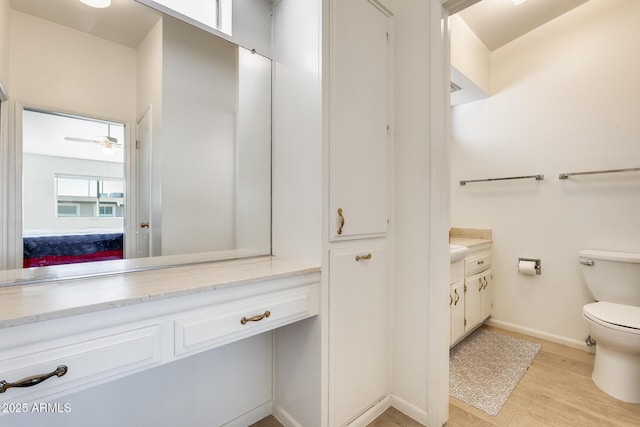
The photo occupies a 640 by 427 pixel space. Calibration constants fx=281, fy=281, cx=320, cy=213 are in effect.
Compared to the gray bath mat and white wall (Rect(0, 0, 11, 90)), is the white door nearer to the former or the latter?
white wall (Rect(0, 0, 11, 90))

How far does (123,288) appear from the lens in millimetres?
888

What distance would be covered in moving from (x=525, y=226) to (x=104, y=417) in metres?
3.01

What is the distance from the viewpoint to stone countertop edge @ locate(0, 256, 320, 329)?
2.28 feet

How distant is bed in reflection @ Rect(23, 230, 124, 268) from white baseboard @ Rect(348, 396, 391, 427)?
53.4 inches

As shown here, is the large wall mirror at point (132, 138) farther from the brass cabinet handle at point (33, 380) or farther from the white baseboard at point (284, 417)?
the white baseboard at point (284, 417)

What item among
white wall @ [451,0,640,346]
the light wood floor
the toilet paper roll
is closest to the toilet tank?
white wall @ [451,0,640,346]

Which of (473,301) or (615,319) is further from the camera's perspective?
(473,301)

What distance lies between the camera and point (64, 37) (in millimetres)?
1039

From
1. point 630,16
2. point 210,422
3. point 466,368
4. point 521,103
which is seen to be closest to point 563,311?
point 466,368

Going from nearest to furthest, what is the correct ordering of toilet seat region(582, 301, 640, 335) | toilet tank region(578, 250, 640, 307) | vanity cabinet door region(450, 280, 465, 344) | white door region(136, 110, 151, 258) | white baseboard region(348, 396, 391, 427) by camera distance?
white door region(136, 110, 151, 258) → white baseboard region(348, 396, 391, 427) → toilet seat region(582, 301, 640, 335) → toilet tank region(578, 250, 640, 307) → vanity cabinet door region(450, 280, 465, 344)

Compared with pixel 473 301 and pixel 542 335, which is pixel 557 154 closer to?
pixel 473 301

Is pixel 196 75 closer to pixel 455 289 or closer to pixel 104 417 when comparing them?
pixel 104 417

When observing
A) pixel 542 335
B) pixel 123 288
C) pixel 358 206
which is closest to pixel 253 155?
pixel 358 206

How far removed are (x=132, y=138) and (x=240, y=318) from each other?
2.85ft
